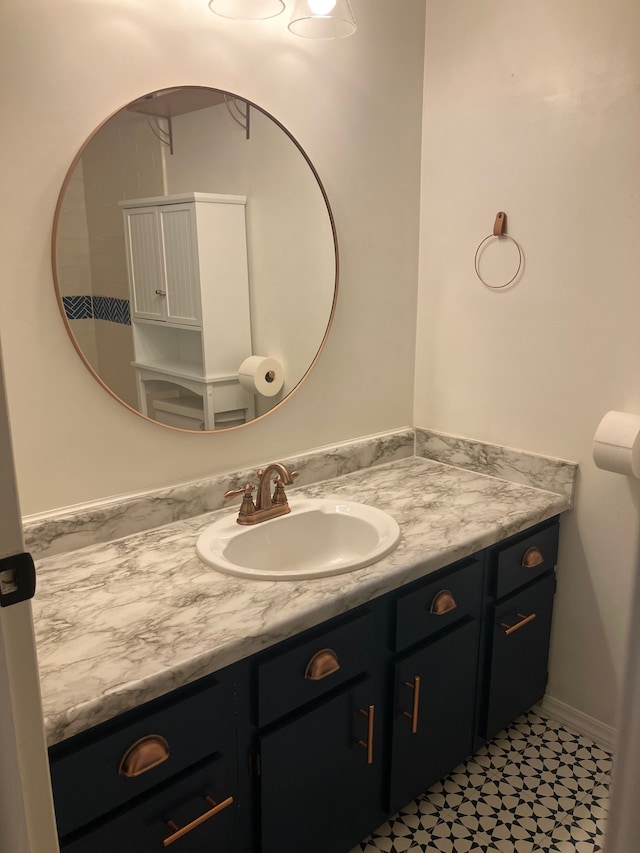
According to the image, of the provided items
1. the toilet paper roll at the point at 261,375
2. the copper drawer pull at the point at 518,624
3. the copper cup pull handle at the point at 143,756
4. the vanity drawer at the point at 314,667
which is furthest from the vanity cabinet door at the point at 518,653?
the copper cup pull handle at the point at 143,756

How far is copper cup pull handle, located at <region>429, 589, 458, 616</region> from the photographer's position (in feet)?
5.29

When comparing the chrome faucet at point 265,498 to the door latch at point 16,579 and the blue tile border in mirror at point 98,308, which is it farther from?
the door latch at point 16,579

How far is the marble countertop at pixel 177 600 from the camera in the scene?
3.55ft

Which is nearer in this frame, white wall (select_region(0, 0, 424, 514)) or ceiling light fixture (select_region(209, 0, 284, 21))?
Result: white wall (select_region(0, 0, 424, 514))

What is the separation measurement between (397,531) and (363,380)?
0.65 metres

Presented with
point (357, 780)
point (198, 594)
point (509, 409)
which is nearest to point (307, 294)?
point (509, 409)

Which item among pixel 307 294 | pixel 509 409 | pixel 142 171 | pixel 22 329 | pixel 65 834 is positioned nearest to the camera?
pixel 65 834

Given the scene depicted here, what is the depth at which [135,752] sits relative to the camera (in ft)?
3.57

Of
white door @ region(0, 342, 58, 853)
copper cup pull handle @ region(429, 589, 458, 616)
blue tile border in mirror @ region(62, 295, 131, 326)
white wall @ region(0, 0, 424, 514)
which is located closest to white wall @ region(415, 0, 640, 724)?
white wall @ region(0, 0, 424, 514)

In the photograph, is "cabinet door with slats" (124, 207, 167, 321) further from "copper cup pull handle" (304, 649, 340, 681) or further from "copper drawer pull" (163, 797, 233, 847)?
"copper drawer pull" (163, 797, 233, 847)

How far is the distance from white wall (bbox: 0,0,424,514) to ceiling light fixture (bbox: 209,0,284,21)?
29 millimetres

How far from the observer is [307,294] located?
191 cm

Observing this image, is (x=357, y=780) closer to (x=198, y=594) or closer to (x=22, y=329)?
(x=198, y=594)

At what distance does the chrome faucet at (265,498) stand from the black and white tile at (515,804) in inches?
33.0
